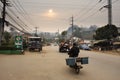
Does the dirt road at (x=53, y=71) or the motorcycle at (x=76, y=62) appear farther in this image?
the motorcycle at (x=76, y=62)

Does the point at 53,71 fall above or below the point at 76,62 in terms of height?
below

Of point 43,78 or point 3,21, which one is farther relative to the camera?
point 3,21

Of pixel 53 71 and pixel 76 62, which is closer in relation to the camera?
pixel 76 62

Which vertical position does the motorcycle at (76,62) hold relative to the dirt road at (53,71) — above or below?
above

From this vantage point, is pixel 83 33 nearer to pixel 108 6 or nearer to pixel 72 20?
pixel 72 20

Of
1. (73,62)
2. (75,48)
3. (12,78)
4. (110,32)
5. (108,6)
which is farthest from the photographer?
(110,32)

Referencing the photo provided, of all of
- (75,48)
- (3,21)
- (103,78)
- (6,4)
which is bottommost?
(103,78)

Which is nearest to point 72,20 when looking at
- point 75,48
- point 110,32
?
point 110,32

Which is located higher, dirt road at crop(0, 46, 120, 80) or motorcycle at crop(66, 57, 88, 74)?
motorcycle at crop(66, 57, 88, 74)

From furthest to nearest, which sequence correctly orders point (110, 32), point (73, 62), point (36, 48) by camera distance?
1. point (110, 32)
2. point (36, 48)
3. point (73, 62)

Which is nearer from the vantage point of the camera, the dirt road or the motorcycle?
the dirt road

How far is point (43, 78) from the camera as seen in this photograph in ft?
37.6

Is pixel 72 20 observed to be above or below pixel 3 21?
above

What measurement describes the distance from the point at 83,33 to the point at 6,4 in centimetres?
12462
